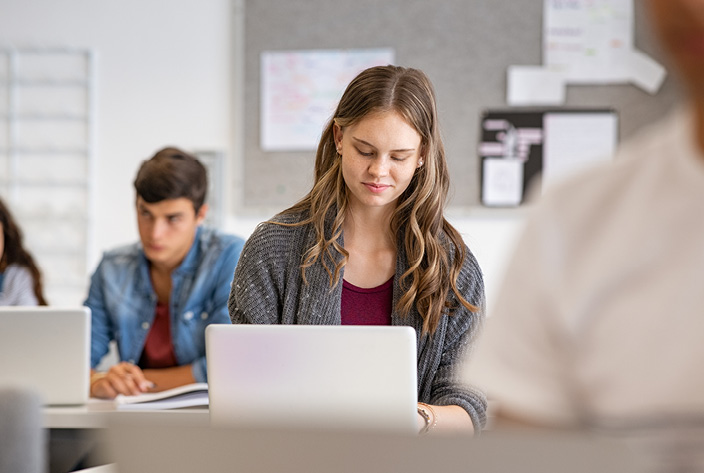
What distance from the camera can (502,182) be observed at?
3.71 meters

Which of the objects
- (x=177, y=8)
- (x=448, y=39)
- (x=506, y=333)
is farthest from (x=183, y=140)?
(x=506, y=333)

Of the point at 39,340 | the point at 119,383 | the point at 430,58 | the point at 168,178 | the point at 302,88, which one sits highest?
the point at 430,58

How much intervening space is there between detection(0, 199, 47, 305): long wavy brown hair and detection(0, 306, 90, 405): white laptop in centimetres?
95

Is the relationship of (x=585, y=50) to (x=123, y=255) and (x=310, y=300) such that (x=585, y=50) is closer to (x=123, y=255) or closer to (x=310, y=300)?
(x=123, y=255)

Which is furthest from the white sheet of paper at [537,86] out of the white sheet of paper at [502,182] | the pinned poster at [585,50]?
the white sheet of paper at [502,182]

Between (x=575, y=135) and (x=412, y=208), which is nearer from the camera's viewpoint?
(x=412, y=208)

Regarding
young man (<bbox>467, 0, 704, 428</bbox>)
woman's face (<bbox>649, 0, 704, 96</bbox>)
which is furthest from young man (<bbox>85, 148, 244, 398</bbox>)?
woman's face (<bbox>649, 0, 704, 96</bbox>)

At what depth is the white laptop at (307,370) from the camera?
1.33 metres

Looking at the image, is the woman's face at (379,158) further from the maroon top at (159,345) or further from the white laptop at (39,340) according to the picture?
the maroon top at (159,345)

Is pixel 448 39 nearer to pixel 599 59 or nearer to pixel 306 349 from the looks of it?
pixel 599 59

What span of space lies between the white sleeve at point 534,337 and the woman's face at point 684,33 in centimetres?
13

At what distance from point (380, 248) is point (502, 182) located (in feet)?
6.26

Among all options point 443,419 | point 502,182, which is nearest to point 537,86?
point 502,182

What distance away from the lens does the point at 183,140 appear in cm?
391
